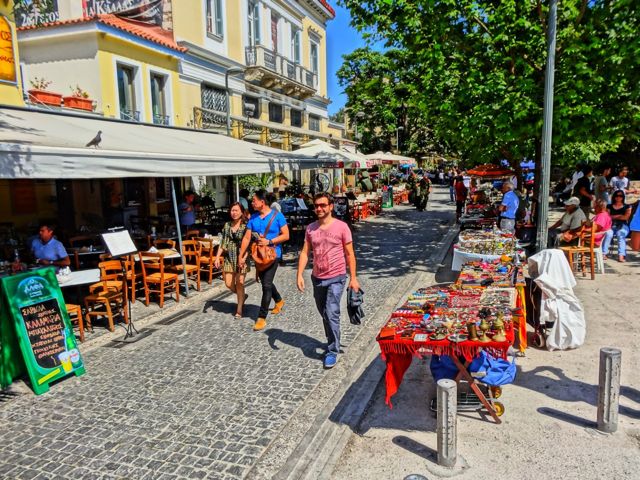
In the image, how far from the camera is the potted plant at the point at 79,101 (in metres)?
12.2

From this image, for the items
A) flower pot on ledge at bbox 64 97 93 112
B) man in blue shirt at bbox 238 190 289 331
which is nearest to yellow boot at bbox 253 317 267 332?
man in blue shirt at bbox 238 190 289 331

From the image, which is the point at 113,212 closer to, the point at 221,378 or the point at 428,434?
the point at 221,378

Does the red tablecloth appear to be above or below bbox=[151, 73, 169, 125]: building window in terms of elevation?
below

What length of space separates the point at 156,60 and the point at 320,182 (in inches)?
524

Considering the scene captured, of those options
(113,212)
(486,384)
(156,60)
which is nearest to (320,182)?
(156,60)

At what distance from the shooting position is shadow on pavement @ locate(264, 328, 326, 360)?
5.84 meters

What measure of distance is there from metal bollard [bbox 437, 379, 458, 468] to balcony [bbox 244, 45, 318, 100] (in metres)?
20.0

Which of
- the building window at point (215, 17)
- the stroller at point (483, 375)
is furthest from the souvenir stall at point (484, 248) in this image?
the building window at point (215, 17)

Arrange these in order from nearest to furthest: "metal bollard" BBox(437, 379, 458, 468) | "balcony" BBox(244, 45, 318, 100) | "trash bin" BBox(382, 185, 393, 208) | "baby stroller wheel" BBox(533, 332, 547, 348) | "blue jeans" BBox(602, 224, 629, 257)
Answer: "metal bollard" BBox(437, 379, 458, 468) → "baby stroller wheel" BBox(533, 332, 547, 348) → "blue jeans" BBox(602, 224, 629, 257) → "balcony" BBox(244, 45, 318, 100) → "trash bin" BBox(382, 185, 393, 208)

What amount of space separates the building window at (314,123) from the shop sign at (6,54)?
68.5 feet

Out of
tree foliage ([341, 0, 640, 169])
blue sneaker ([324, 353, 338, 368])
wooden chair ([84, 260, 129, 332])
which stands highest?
tree foliage ([341, 0, 640, 169])

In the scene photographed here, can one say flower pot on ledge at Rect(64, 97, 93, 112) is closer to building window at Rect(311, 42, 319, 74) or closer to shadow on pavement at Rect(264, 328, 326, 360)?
shadow on pavement at Rect(264, 328, 326, 360)

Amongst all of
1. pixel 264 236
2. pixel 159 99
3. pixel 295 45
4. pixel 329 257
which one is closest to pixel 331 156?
pixel 159 99

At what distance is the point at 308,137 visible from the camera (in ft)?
93.1
